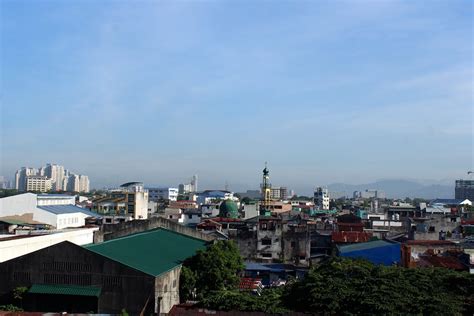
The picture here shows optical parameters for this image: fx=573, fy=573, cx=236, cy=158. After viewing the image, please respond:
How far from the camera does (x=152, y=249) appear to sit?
2917 cm

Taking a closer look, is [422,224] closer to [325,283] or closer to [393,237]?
[393,237]

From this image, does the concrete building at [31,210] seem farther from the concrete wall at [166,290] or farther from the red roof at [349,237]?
the concrete wall at [166,290]

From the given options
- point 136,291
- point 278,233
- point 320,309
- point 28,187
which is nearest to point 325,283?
point 320,309

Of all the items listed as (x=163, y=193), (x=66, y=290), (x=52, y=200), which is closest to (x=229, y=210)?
(x=52, y=200)

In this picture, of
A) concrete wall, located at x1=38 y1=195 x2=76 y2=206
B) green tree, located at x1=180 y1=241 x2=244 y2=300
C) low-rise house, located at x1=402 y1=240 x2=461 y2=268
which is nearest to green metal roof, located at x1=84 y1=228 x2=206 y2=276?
green tree, located at x1=180 y1=241 x2=244 y2=300

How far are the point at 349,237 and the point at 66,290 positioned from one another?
82.1 feet

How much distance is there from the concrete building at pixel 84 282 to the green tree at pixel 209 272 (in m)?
2.74

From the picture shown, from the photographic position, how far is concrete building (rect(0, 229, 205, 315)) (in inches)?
874

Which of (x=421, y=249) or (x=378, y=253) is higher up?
(x=421, y=249)

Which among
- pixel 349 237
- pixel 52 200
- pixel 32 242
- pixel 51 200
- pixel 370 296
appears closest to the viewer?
pixel 370 296

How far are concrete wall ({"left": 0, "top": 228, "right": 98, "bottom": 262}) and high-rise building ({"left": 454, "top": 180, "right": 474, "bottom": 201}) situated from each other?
136 m

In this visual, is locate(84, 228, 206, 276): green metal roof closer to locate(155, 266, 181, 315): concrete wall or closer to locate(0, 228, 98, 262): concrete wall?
locate(155, 266, 181, 315): concrete wall

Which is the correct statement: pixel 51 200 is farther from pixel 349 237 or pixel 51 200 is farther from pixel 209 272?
pixel 209 272

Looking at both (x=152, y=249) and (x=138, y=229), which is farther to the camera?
(x=138, y=229)
